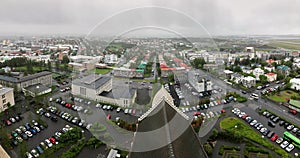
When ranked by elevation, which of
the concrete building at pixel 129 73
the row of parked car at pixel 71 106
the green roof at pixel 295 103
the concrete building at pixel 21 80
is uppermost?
the concrete building at pixel 129 73

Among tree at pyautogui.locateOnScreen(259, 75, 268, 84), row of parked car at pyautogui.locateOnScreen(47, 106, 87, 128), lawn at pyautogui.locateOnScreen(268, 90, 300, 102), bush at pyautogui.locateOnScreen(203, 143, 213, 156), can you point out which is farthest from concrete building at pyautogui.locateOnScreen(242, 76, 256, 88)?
row of parked car at pyautogui.locateOnScreen(47, 106, 87, 128)

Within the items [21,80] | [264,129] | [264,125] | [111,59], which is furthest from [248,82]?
[21,80]

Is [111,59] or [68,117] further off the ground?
[111,59]

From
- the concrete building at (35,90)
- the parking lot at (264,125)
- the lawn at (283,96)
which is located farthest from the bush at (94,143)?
the lawn at (283,96)

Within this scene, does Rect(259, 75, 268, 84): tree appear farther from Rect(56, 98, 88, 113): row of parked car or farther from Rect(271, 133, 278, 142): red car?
Rect(56, 98, 88, 113): row of parked car

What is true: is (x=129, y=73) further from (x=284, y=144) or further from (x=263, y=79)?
(x=263, y=79)

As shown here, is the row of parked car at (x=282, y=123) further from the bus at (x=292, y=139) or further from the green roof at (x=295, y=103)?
the green roof at (x=295, y=103)
